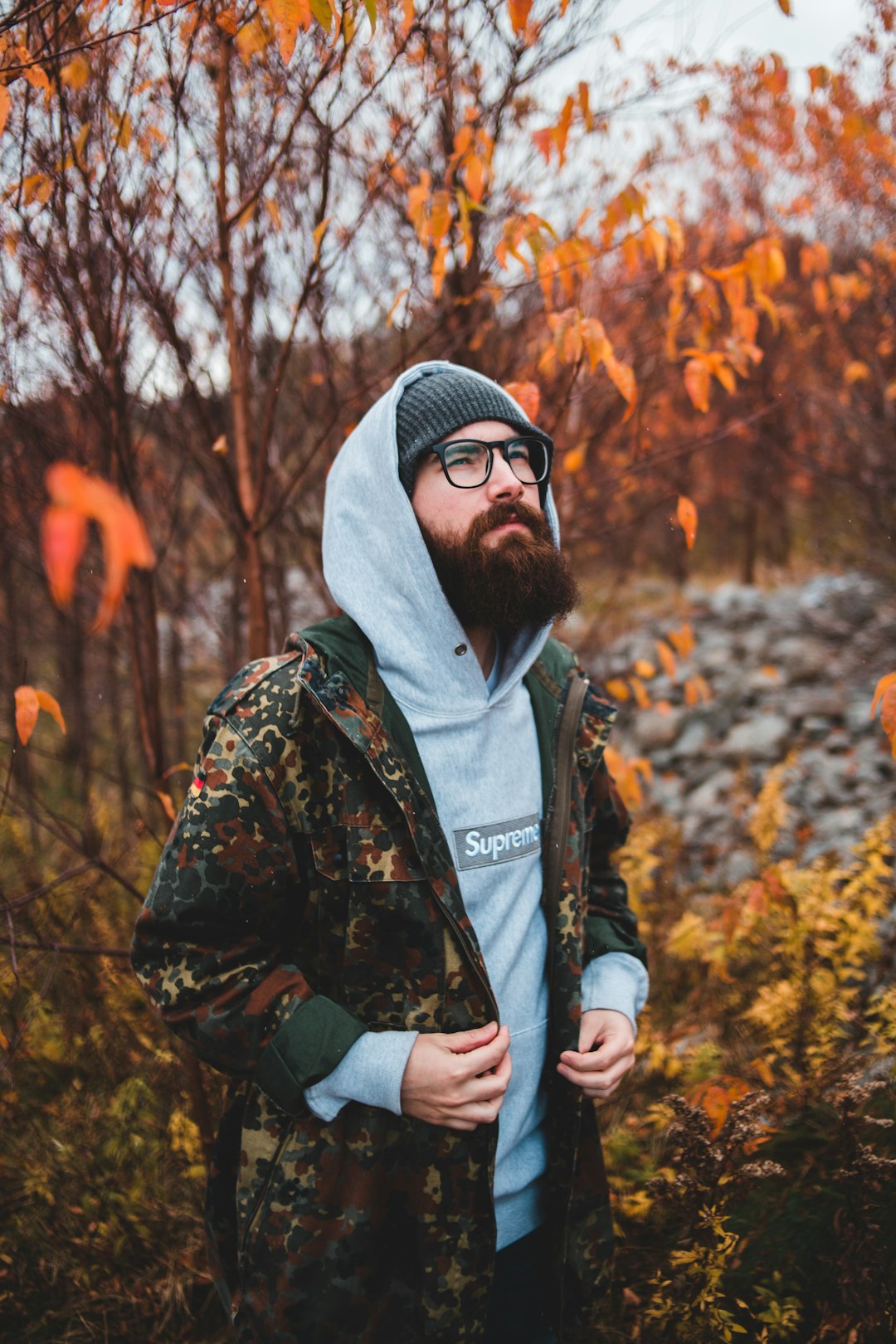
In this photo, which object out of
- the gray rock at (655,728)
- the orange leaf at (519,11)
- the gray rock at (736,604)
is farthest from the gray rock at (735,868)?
the gray rock at (736,604)

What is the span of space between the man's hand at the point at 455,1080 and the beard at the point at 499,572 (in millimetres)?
798

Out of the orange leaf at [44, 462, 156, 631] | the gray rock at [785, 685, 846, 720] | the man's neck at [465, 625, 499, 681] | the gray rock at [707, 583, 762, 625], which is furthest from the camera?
the gray rock at [707, 583, 762, 625]

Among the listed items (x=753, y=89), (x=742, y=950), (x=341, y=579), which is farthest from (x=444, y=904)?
(x=753, y=89)

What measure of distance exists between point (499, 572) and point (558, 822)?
0.54m

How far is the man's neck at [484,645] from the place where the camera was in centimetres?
175

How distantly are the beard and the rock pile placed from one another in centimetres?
352

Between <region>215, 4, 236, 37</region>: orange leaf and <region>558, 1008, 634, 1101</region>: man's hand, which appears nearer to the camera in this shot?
<region>558, 1008, 634, 1101</region>: man's hand

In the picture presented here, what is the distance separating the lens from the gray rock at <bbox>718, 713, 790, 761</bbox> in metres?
6.43

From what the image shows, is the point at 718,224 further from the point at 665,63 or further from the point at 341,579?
the point at 341,579

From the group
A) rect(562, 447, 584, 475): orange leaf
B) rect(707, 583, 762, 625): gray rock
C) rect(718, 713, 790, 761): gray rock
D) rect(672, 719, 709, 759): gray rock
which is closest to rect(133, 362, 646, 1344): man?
rect(562, 447, 584, 475): orange leaf

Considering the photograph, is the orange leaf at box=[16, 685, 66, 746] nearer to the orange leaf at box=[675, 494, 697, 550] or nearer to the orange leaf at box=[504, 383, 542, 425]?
the orange leaf at box=[504, 383, 542, 425]

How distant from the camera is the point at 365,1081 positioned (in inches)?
53.8

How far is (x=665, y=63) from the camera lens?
9.60 feet

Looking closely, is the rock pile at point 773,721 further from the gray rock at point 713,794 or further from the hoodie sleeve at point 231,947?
the hoodie sleeve at point 231,947
